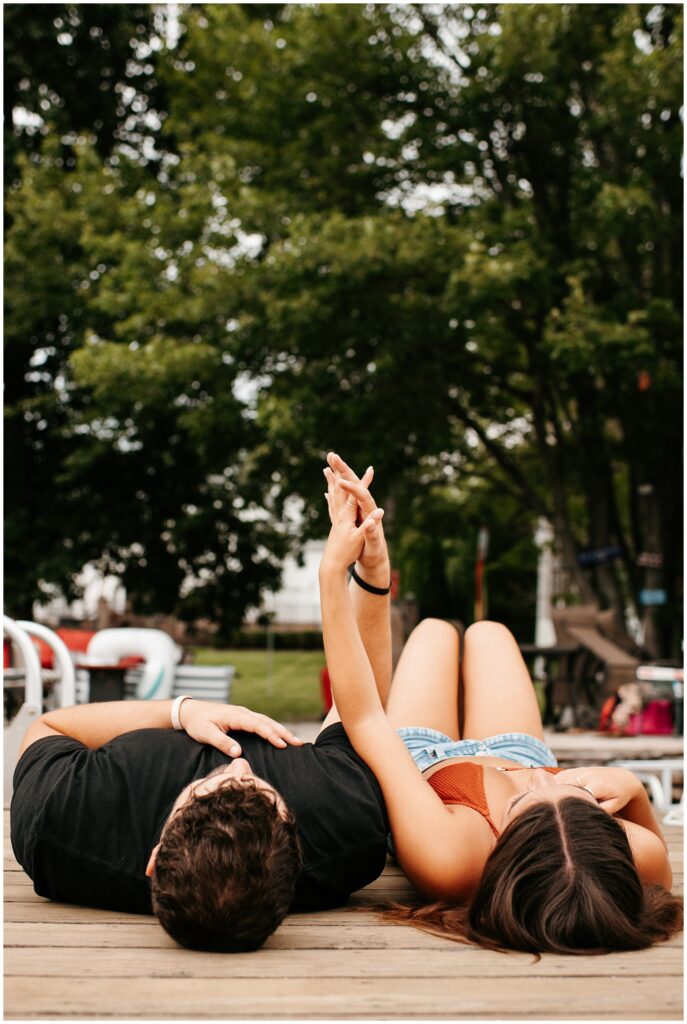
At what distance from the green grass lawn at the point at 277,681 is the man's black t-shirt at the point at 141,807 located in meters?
9.87

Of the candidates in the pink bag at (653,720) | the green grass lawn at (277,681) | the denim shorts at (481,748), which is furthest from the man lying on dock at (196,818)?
the green grass lawn at (277,681)

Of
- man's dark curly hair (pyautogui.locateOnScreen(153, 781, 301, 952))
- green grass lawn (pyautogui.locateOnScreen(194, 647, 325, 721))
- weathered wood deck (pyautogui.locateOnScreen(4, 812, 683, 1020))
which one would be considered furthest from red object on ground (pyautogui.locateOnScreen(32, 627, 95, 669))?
man's dark curly hair (pyautogui.locateOnScreen(153, 781, 301, 952))

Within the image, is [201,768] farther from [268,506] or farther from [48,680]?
[268,506]

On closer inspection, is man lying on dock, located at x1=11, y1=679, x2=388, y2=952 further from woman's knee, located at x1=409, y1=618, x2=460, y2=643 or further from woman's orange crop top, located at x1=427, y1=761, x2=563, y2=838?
woman's knee, located at x1=409, y1=618, x2=460, y2=643

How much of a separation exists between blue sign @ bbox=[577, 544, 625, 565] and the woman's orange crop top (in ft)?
37.9

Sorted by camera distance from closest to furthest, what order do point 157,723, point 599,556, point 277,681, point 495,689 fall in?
1. point 157,723
2. point 495,689
3. point 599,556
4. point 277,681

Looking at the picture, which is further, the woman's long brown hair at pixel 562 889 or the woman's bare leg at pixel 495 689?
the woman's bare leg at pixel 495 689

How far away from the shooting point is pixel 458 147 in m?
12.4

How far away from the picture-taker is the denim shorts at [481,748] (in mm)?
3031

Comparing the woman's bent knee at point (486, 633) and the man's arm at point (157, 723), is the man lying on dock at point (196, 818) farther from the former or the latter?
the woman's bent knee at point (486, 633)

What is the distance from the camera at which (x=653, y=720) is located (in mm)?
10484

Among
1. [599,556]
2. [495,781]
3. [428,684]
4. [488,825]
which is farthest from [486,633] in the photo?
[599,556]

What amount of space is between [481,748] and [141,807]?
47.8 inches

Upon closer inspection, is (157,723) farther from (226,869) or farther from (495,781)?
(495,781)
